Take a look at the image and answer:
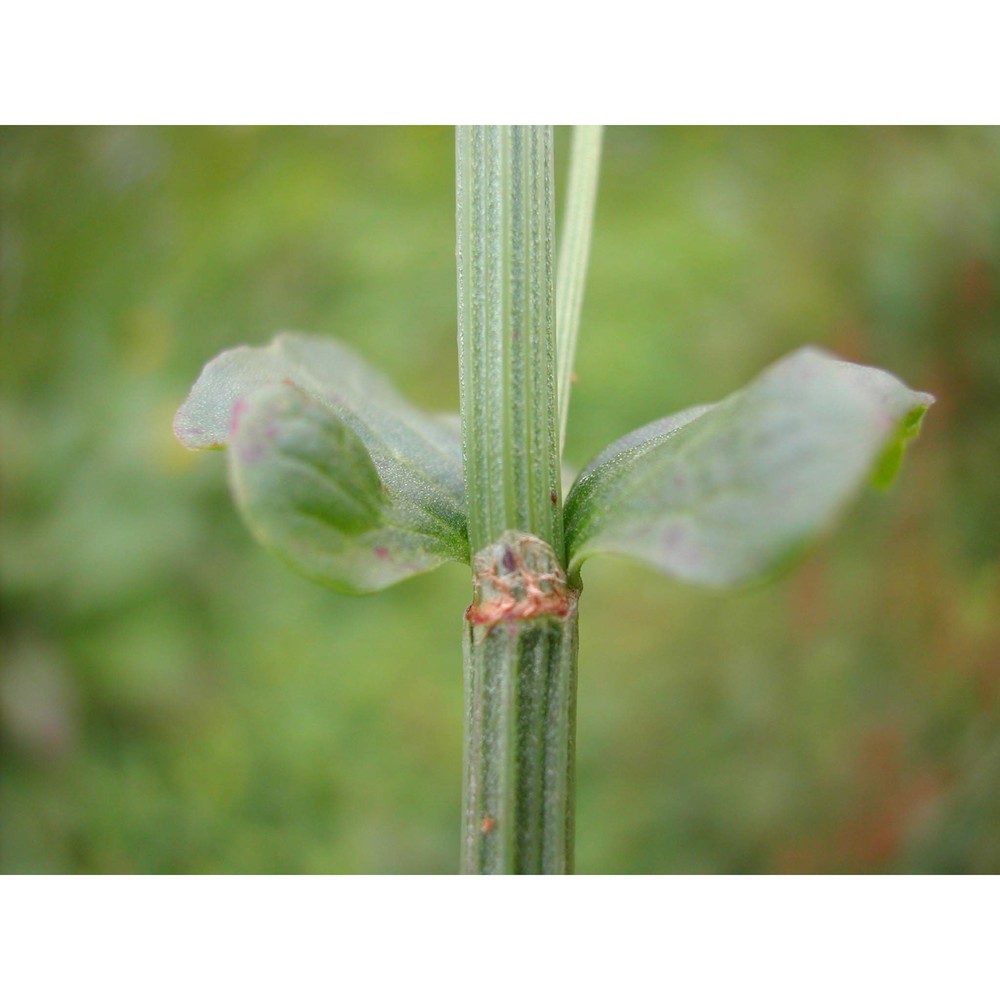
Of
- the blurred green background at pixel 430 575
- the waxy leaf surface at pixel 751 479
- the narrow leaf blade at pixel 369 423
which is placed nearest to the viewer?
the waxy leaf surface at pixel 751 479

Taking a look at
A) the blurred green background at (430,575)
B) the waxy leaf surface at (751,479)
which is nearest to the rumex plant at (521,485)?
the waxy leaf surface at (751,479)

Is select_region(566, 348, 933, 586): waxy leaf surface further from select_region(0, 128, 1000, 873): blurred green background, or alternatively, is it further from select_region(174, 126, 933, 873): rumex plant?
select_region(0, 128, 1000, 873): blurred green background

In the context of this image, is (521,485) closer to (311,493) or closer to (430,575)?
(311,493)

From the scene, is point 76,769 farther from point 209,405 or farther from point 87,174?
point 209,405

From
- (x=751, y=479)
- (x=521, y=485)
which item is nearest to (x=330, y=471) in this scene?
(x=521, y=485)

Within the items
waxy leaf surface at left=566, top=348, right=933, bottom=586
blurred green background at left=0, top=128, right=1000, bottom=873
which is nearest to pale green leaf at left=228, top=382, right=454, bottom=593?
waxy leaf surface at left=566, top=348, right=933, bottom=586

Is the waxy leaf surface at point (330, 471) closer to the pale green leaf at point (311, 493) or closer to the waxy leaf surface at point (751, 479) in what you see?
the pale green leaf at point (311, 493)
